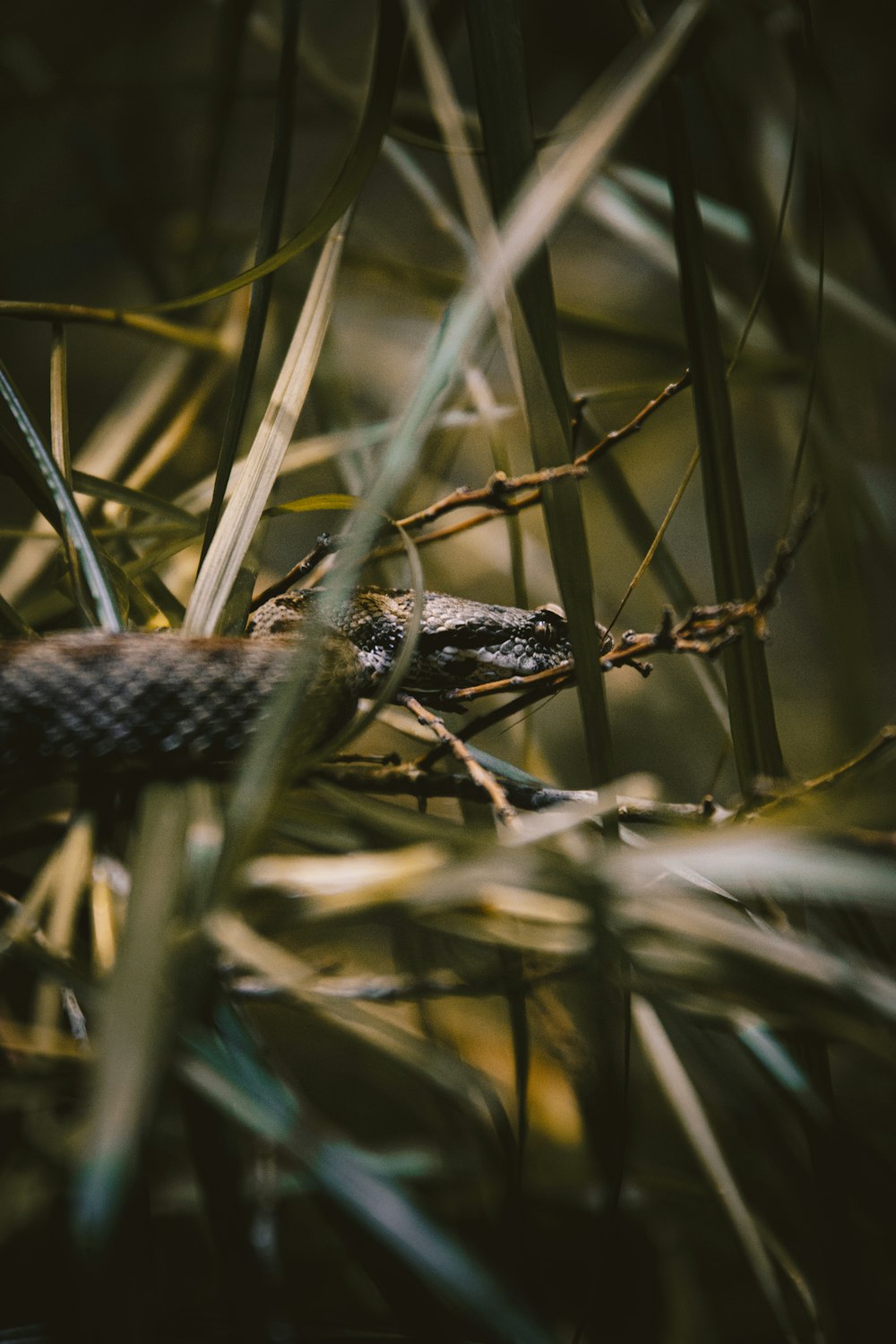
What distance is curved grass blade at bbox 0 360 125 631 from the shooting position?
3.06 ft

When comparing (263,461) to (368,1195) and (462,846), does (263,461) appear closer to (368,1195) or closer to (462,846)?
(462,846)

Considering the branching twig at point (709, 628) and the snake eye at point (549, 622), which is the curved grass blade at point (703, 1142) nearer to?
the branching twig at point (709, 628)

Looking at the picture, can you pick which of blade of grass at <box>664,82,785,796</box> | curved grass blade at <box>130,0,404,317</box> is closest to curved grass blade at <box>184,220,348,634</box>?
curved grass blade at <box>130,0,404,317</box>

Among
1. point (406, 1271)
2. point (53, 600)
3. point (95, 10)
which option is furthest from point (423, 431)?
point (95, 10)

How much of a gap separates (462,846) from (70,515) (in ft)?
2.07

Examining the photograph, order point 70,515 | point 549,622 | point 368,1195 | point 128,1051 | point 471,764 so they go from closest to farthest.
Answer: point 128,1051
point 368,1195
point 471,764
point 70,515
point 549,622

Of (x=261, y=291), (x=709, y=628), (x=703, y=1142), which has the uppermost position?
(x=261, y=291)

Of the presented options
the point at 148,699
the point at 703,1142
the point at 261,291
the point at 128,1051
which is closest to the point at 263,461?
the point at 261,291

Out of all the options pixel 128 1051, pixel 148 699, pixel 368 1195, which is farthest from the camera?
pixel 148 699

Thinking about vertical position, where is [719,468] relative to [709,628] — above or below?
above

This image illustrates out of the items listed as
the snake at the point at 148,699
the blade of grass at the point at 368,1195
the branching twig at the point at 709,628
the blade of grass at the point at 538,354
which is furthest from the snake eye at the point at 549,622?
the blade of grass at the point at 368,1195

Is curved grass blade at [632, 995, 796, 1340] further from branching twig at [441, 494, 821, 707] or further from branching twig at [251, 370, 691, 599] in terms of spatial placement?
branching twig at [251, 370, 691, 599]

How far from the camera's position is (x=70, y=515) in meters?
0.94

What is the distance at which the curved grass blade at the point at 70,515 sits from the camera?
3.06 feet
